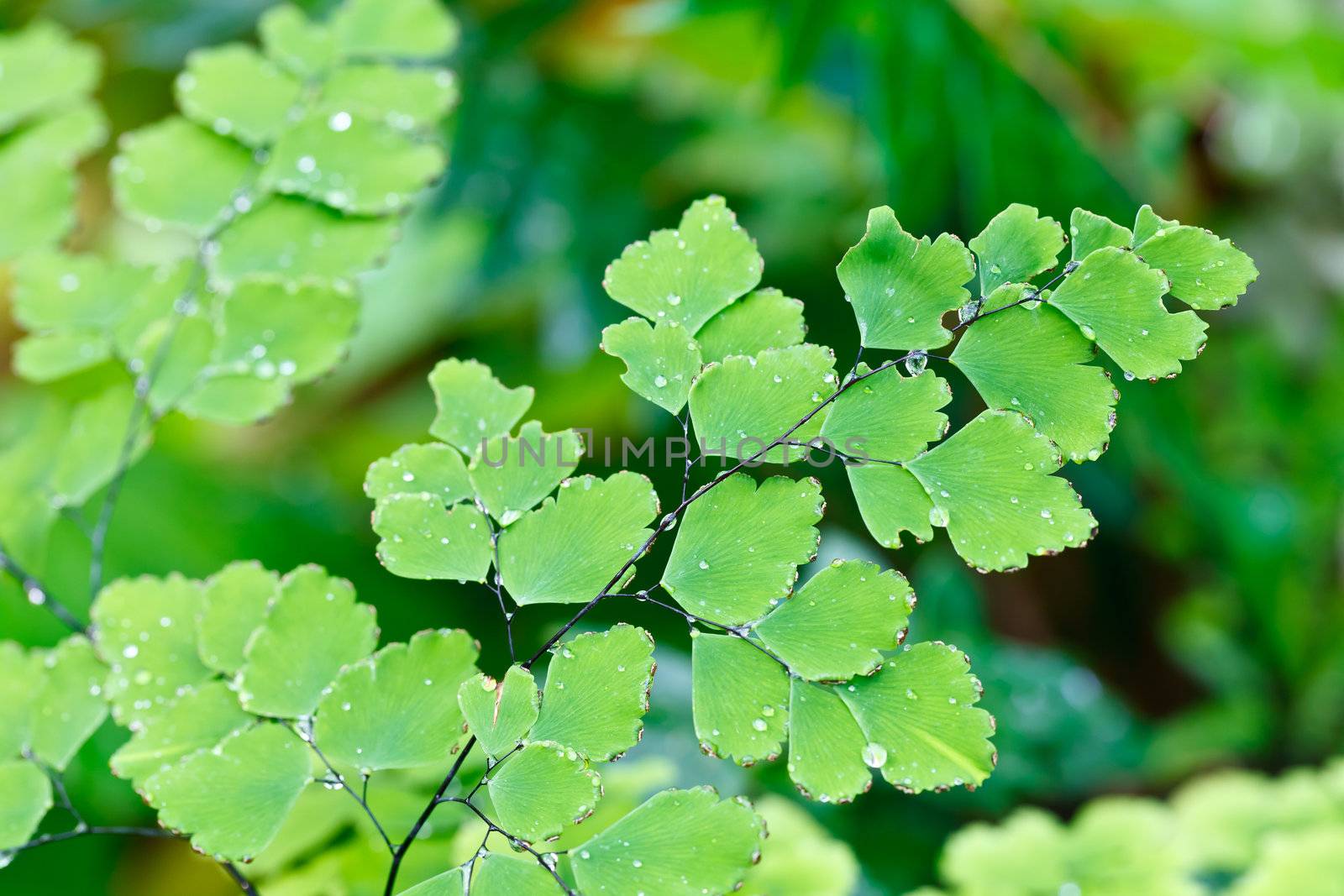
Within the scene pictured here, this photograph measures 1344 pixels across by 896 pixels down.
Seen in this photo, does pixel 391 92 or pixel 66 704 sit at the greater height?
pixel 391 92

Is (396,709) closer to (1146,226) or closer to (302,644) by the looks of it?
(302,644)

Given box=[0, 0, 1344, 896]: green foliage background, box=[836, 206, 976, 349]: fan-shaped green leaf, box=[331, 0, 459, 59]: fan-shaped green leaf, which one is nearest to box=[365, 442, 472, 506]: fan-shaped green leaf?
box=[836, 206, 976, 349]: fan-shaped green leaf

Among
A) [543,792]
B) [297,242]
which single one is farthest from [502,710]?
[297,242]

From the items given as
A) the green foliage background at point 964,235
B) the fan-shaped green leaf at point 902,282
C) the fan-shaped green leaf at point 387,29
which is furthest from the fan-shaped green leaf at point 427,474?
the green foliage background at point 964,235

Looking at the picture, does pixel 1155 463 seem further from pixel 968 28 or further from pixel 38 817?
pixel 38 817

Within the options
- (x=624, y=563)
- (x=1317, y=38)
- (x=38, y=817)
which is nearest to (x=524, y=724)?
(x=624, y=563)
